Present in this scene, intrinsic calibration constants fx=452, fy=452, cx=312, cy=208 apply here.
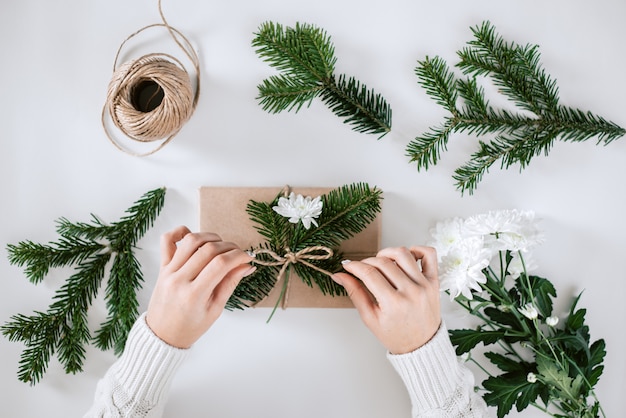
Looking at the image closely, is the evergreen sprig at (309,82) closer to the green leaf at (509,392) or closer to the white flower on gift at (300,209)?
the white flower on gift at (300,209)

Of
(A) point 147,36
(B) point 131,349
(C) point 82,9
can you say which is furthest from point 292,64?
(B) point 131,349

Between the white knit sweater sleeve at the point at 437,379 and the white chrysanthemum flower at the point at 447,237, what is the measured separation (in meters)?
0.19

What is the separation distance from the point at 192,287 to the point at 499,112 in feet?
2.91

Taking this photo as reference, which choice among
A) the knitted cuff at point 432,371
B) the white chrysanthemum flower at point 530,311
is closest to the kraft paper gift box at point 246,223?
the knitted cuff at point 432,371

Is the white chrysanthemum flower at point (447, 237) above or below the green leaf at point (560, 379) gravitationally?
above

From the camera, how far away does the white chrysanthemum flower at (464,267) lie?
103 cm

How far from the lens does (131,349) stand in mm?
1019

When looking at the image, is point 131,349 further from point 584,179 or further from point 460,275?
point 584,179

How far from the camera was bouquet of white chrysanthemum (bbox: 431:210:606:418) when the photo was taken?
1.06 metres

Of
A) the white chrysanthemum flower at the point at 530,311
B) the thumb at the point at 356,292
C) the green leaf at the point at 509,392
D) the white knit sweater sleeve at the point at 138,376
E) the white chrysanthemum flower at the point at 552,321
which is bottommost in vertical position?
the white knit sweater sleeve at the point at 138,376

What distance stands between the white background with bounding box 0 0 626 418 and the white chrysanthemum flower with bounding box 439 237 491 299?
5.9 inches

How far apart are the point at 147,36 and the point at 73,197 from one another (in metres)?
0.48

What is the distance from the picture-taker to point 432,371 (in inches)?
39.8

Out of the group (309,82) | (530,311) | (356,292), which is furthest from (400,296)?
(309,82)
